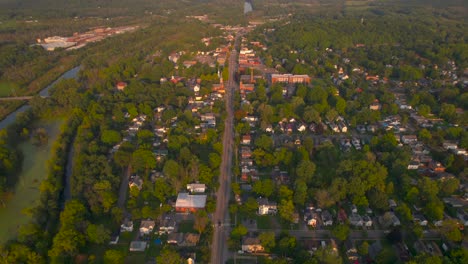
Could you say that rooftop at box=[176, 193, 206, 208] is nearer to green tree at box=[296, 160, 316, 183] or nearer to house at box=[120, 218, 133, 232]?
house at box=[120, 218, 133, 232]

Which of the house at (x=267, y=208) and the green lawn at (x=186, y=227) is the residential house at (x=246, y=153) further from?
the green lawn at (x=186, y=227)

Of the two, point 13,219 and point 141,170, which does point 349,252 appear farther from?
point 13,219


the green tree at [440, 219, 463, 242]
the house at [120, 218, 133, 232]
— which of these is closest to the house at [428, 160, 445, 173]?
the green tree at [440, 219, 463, 242]

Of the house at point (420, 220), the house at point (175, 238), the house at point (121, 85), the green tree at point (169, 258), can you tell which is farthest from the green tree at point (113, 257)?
the house at point (121, 85)

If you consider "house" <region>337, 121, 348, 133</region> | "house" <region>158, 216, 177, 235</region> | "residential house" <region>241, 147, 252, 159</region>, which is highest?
"house" <region>337, 121, 348, 133</region>

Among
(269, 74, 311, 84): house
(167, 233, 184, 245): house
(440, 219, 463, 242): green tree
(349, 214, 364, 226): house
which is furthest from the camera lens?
(269, 74, 311, 84): house

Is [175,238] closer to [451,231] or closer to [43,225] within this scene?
[43,225]

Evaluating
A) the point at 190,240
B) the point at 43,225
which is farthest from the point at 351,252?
the point at 43,225
